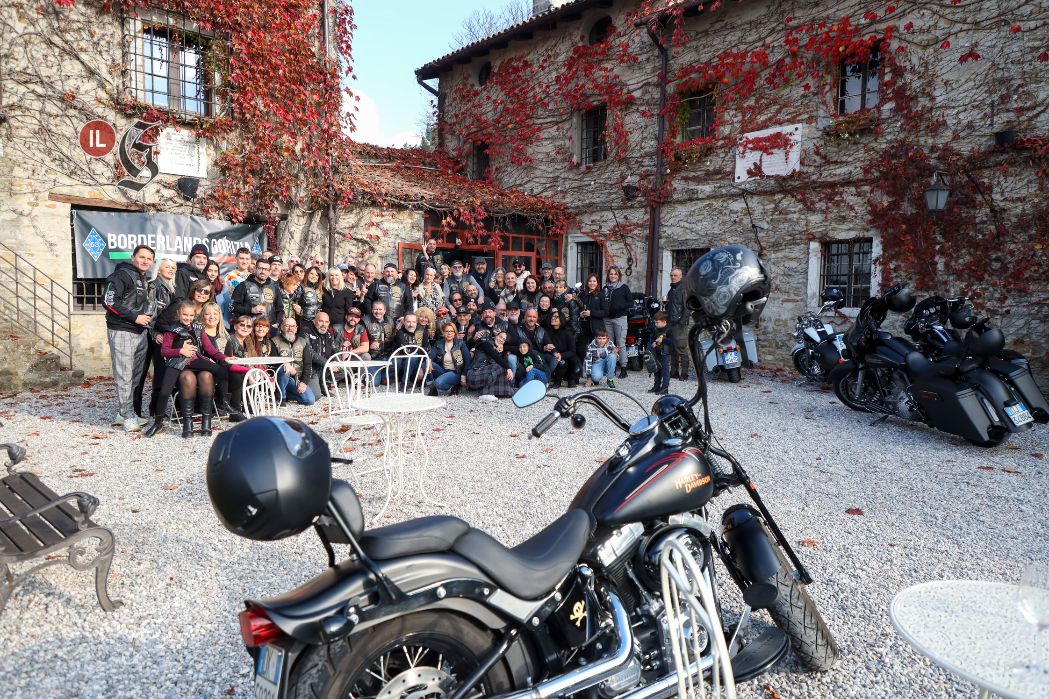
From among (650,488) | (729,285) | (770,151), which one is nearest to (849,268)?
(770,151)

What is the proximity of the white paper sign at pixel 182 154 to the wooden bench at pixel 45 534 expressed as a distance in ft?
26.2

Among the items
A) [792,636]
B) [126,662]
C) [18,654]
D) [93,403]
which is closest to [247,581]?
[126,662]

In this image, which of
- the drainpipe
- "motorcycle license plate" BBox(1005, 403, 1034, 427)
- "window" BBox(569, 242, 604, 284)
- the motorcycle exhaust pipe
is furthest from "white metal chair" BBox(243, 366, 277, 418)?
"window" BBox(569, 242, 604, 284)

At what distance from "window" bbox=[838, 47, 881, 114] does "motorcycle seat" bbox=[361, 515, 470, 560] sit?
10550 mm

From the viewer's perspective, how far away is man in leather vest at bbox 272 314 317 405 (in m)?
7.38

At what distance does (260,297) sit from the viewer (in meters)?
7.65

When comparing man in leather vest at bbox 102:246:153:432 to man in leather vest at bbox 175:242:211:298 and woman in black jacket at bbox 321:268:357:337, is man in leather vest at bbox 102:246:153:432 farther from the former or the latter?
woman in black jacket at bbox 321:268:357:337

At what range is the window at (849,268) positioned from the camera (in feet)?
33.0

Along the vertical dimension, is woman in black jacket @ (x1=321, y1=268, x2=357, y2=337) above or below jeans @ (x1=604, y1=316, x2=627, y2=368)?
above

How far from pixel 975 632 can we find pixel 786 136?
10666 mm

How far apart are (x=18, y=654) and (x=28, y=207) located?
28.3 feet

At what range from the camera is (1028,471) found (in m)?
5.02

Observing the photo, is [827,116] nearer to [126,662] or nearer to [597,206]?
[597,206]

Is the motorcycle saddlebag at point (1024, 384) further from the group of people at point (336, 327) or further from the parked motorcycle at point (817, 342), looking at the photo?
the group of people at point (336, 327)
